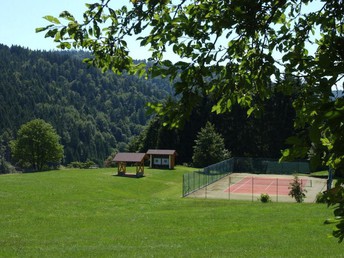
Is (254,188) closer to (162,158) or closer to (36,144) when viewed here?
(162,158)

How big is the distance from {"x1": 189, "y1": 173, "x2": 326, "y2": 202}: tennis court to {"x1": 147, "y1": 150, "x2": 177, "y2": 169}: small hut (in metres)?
8.56

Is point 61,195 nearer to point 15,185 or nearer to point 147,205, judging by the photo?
point 15,185

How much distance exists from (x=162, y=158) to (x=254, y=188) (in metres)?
18.5

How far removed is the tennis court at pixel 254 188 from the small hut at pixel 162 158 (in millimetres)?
8559

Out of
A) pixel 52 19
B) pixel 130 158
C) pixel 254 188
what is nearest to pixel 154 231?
pixel 52 19

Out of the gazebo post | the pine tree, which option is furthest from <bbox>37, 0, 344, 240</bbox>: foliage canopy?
the pine tree

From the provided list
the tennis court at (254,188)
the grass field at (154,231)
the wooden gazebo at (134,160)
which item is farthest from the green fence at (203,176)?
the grass field at (154,231)

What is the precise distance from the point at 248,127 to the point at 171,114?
73.1 meters

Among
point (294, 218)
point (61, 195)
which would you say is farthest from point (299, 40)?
point (61, 195)

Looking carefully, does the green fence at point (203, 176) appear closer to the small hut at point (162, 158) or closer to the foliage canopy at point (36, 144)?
the small hut at point (162, 158)

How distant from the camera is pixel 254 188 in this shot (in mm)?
49875

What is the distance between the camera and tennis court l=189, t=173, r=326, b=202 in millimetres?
41469

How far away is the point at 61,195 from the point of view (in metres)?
36.2

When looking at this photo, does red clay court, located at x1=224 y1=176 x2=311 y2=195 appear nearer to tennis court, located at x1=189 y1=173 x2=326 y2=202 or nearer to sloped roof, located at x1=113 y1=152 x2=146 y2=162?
tennis court, located at x1=189 y1=173 x2=326 y2=202
